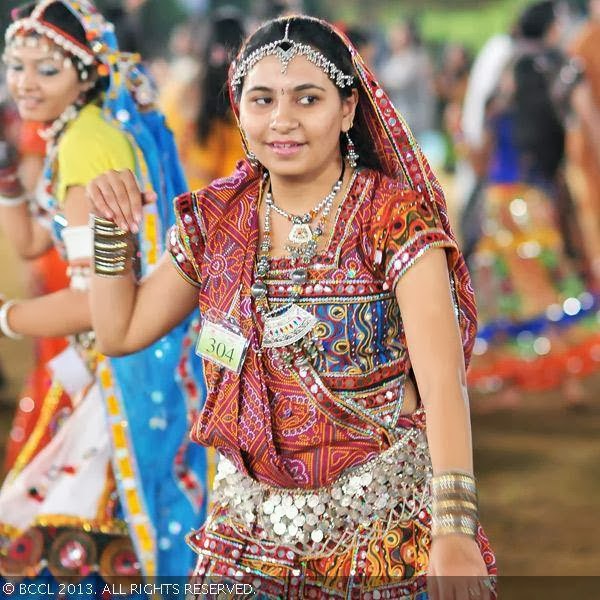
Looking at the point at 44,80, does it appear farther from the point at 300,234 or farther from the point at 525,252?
the point at 525,252

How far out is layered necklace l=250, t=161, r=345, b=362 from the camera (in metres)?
2.31

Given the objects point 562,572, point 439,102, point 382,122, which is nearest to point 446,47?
point 439,102

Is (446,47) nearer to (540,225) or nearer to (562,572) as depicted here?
(540,225)

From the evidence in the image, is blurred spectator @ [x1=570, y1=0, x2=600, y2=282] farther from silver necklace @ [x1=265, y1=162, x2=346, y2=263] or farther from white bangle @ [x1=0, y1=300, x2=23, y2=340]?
silver necklace @ [x1=265, y1=162, x2=346, y2=263]

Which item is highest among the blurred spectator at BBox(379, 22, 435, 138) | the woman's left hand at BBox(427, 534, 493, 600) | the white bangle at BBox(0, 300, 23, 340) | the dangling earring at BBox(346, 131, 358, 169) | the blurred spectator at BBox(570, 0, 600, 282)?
the blurred spectator at BBox(379, 22, 435, 138)

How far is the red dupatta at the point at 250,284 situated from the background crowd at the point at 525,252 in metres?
1.84

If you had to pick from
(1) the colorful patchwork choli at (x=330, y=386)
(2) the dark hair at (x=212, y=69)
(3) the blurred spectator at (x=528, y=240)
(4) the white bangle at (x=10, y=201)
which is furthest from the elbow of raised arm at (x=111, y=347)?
(3) the blurred spectator at (x=528, y=240)

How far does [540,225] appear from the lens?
310 inches

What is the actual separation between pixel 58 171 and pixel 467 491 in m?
1.75

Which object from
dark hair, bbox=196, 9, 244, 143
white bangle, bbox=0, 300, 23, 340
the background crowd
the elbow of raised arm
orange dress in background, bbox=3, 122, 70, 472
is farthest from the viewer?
dark hair, bbox=196, 9, 244, 143

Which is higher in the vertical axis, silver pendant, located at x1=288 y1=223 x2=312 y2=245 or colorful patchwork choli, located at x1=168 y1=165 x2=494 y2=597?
silver pendant, located at x1=288 y1=223 x2=312 y2=245

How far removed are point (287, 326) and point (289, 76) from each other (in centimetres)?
44

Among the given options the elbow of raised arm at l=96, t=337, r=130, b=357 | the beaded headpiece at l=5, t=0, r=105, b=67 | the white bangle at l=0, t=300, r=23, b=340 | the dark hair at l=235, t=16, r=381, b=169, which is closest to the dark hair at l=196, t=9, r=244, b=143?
the beaded headpiece at l=5, t=0, r=105, b=67

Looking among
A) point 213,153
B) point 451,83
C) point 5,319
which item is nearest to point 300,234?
point 5,319
